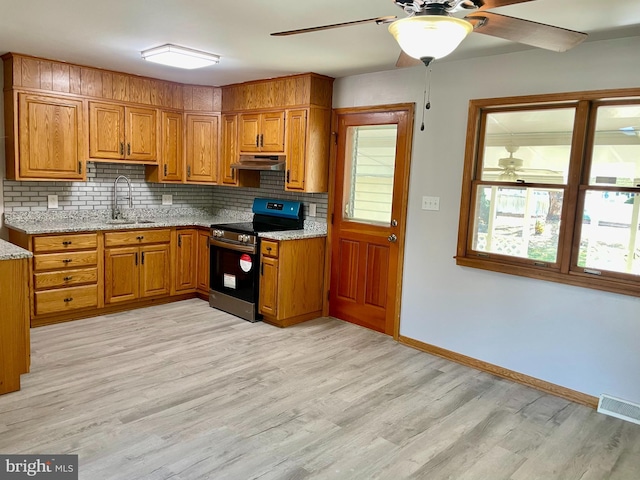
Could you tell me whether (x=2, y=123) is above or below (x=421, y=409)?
above

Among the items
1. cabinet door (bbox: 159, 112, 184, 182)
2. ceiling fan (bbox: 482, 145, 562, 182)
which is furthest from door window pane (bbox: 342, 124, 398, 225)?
cabinet door (bbox: 159, 112, 184, 182)

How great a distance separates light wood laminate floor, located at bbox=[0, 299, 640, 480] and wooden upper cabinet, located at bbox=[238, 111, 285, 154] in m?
1.92

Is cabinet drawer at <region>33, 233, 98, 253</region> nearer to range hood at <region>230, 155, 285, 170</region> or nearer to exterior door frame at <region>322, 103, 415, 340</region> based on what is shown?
range hood at <region>230, 155, 285, 170</region>

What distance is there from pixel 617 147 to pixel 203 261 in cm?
393

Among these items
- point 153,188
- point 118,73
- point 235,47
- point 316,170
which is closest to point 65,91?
point 118,73

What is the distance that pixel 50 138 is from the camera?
4277 millimetres

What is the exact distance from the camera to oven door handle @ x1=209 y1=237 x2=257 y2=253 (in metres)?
4.55

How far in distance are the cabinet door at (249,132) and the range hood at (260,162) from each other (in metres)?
0.08

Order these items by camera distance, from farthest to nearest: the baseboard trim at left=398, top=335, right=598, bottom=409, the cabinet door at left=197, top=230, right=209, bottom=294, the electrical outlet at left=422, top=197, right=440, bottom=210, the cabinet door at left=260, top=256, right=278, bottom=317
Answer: the cabinet door at left=197, top=230, right=209, bottom=294 < the cabinet door at left=260, top=256, right=278, bottom=317 < the electrical outlet at left=422, top=197, right=440, bottom=210 < the baseboard trim at left=398, top=335, right=598, bottom=409

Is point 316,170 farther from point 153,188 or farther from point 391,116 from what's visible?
point 153,188

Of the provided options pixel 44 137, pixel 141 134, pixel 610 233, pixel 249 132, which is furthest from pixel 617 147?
pixel 44 137

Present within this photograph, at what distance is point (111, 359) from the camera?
360cm

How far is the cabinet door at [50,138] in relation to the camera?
163 inches

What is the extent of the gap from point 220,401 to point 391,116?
107 inches
